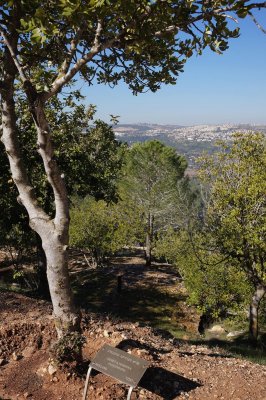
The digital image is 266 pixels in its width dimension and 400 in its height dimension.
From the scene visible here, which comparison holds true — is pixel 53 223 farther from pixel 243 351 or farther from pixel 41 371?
pixel 243 351

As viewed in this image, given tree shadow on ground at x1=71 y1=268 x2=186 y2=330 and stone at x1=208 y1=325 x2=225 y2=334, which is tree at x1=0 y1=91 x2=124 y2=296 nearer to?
tree shadow on ground at x1=71 y1=268 x2=186 y2=330

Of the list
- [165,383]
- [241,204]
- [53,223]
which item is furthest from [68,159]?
[165,383]

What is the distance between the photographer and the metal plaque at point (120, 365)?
258 inches

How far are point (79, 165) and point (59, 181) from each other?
9.26 meters

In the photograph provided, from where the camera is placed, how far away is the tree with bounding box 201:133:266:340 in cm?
1555

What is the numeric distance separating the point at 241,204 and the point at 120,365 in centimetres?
1075

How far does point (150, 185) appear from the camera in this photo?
136 ft

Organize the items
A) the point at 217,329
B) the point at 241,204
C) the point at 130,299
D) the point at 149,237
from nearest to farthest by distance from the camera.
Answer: the point at 241,204 < the point at 217,329 < the point at 130,299 < the point at 149,237

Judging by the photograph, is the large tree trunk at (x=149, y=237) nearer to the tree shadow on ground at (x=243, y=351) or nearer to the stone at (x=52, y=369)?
the tree shadow on ground at (x=243, y=351)

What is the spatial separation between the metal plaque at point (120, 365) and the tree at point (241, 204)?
9310 millimetres

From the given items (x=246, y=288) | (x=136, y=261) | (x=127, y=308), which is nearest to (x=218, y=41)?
(x=246, y=288)

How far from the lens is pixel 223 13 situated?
263 inches

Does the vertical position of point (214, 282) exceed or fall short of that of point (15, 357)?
it falls short

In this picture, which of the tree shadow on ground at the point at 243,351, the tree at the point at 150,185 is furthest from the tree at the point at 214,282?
the tree at the point at 150,185
